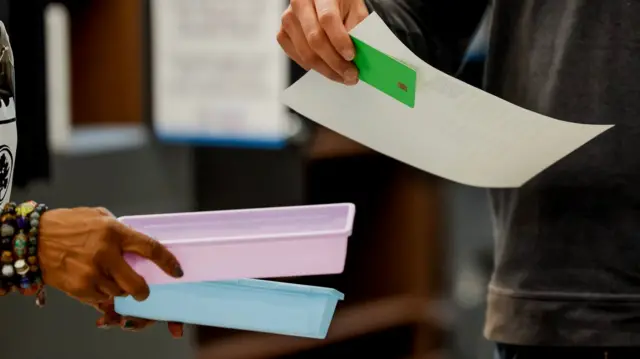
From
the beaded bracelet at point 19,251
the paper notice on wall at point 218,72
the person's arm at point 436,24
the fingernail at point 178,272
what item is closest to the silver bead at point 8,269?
the beaded bracelet at point 19,251

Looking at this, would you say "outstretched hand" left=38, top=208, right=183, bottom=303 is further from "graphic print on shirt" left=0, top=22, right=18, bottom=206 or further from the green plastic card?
the green plastic card

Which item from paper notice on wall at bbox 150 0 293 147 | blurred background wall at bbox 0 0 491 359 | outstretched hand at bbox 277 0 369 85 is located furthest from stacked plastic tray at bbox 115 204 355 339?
→ paper notice on wall at bbox 150 0 293 147

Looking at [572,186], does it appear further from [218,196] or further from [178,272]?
[218,196]

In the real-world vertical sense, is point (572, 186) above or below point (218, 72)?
below

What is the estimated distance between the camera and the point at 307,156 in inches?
59.7

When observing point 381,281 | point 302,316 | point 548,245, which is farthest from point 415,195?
point 302,316

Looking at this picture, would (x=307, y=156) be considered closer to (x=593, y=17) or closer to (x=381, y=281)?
(x=381, y=281)

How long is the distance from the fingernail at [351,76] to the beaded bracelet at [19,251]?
0.24 metres

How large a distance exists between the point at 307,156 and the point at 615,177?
0.90 m

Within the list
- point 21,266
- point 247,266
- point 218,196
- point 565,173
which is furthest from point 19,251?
point 218,196

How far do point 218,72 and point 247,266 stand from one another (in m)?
1.01

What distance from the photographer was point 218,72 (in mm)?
1501

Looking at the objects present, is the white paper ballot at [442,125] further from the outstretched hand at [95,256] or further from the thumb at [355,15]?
the outstretched hand at [95,256]

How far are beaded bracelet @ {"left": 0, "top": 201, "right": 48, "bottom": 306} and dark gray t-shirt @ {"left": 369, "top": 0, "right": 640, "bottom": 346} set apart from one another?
0.34m
